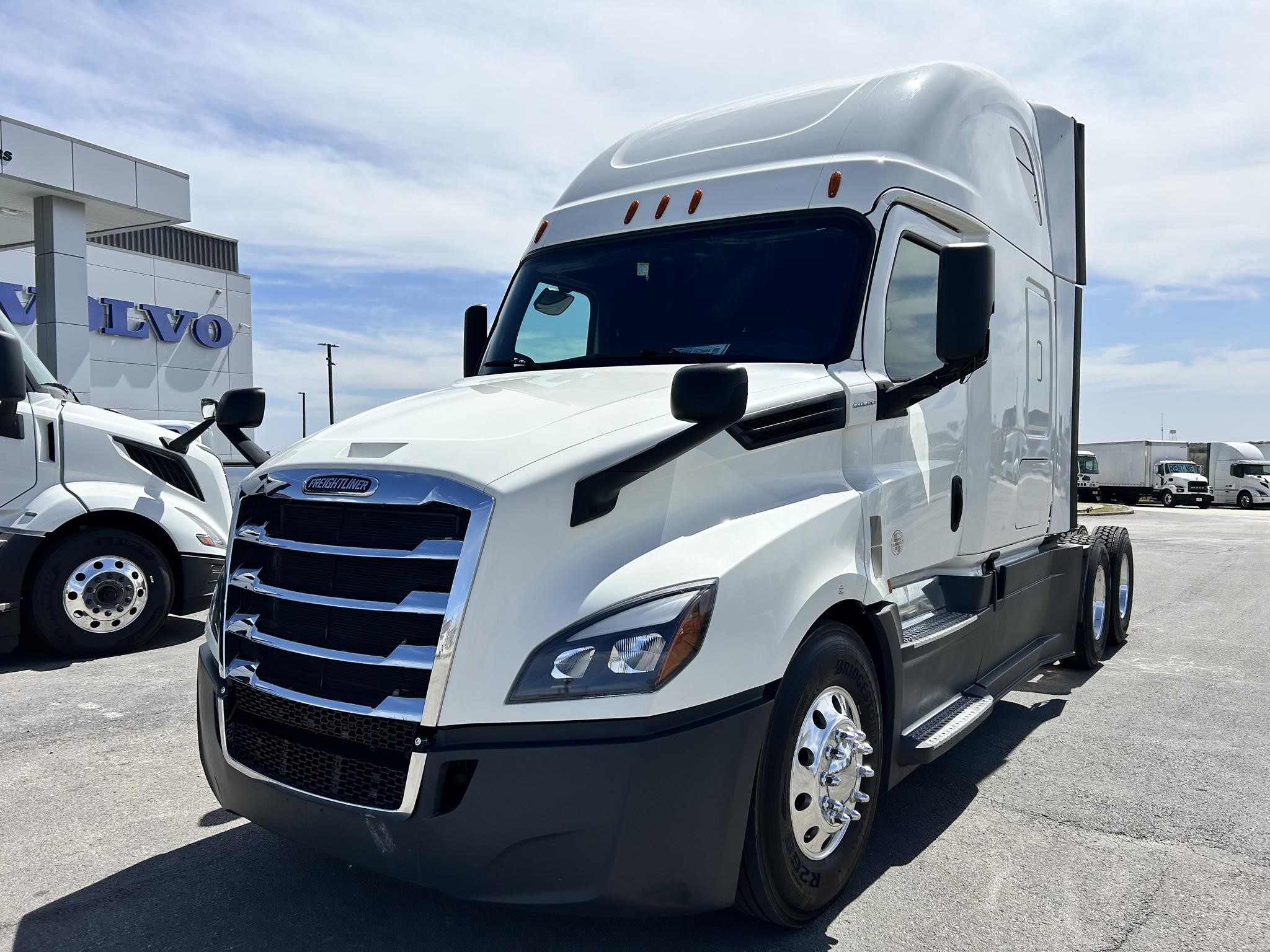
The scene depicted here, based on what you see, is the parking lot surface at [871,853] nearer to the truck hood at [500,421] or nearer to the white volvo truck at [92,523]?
the white volvo truck at [92,523]

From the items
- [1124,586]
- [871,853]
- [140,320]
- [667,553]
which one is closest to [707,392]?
[667,553]

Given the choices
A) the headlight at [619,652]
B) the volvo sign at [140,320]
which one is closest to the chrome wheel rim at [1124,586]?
the headlight at [619,652]

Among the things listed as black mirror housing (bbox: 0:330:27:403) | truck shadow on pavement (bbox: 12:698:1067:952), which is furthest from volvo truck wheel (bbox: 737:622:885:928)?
black mirror housing (bbox: 0:330:27:403)

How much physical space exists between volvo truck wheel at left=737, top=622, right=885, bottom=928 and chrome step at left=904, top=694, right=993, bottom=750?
32 centimetres

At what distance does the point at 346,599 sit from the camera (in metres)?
2.92

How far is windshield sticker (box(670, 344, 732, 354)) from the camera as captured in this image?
397 cm

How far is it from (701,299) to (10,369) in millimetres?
4564

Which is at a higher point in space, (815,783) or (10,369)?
(10,369)

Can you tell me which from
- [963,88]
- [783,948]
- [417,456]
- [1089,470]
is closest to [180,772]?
[417,456]

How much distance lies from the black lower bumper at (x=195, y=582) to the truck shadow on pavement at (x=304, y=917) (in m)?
4.06

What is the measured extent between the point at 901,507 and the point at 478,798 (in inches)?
85.2

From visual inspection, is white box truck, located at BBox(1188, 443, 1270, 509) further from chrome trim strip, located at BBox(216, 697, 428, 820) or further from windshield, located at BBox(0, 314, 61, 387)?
chrome trim strip, located at BBox(216, 697, 428, 820)

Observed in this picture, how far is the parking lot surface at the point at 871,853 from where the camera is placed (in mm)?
3191

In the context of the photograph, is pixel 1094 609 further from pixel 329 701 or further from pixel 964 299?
pixel 329 701
